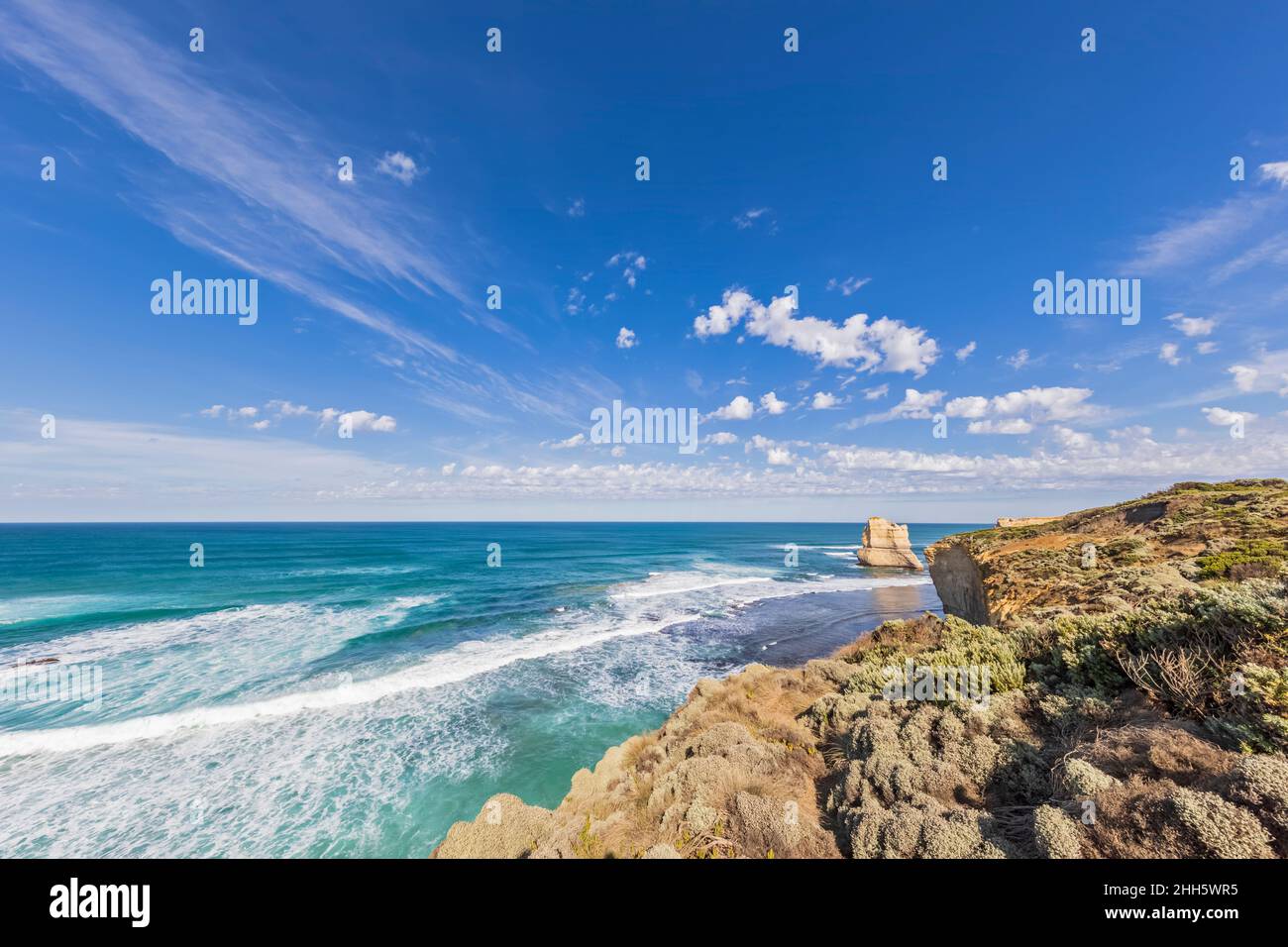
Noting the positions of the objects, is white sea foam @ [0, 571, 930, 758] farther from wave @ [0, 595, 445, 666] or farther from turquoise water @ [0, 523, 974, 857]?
wave @ [0, 595, 445, 666]

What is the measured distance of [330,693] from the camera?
1506 centimetres

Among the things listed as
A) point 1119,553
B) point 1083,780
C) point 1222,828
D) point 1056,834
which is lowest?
point 1056,834

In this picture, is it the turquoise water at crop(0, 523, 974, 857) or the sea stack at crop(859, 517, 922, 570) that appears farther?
the sea stack at crop(859, 517, 922, 570)

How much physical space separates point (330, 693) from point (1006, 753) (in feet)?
62.5

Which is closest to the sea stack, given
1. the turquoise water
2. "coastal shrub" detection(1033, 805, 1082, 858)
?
the turquoise water

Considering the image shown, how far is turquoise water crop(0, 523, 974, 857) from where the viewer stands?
939cm

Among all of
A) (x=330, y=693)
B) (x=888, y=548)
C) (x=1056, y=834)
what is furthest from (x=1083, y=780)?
(x=888, y=548)

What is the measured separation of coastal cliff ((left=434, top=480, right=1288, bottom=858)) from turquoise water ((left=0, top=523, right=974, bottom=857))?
4.48 metres

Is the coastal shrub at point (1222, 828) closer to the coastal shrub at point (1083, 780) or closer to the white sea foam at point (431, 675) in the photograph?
the coastal shrub at point (1083, 780)

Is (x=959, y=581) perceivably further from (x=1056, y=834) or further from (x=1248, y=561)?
(x=1056, y=834)
